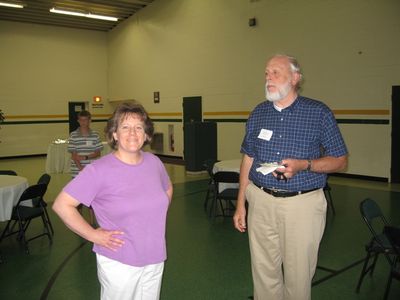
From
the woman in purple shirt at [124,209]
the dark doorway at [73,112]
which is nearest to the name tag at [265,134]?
the woman in purple shirt at [124,209]

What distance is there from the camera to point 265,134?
2.29 metres

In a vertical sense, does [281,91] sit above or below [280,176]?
above

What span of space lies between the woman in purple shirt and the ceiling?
12.4m

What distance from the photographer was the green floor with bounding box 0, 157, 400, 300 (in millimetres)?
3443

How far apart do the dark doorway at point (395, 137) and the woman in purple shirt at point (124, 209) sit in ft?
23.9

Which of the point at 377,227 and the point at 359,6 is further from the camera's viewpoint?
the point at 359,6

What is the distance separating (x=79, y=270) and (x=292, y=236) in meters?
2.58

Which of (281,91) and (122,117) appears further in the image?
(281,91)

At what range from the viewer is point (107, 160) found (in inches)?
69.7

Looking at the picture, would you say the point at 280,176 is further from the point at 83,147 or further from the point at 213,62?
the point at 213,62

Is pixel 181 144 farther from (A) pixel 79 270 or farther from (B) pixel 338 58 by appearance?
(A) pixel 79 270

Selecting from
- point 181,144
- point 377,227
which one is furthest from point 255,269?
point 181,144

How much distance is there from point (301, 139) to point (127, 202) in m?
1.03

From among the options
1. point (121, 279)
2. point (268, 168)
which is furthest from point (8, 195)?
point (268, 168)
